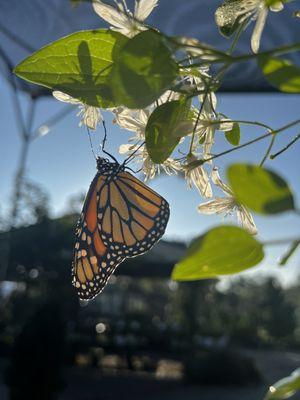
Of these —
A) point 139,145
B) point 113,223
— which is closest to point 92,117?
point 139,145

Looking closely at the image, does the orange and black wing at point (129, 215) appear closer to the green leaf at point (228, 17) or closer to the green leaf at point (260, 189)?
the green leaf at point (228, 17)

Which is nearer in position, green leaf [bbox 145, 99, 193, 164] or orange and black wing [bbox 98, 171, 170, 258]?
green leaf [bbox 145, 99, 193, 164]

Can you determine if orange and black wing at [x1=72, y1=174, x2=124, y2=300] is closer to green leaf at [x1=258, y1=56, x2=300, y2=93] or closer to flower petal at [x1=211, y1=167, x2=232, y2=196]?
flower petal at [x1=211, y1=167, x2=232, y2=196]

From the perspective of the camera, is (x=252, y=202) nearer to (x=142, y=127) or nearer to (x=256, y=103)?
(x=142, y=127)

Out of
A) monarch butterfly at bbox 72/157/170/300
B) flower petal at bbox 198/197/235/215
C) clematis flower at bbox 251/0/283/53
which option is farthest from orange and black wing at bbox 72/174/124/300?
clematis flower at bbox 251/0/283/53

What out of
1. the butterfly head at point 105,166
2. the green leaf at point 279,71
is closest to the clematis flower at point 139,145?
the green leaf at point 279,71

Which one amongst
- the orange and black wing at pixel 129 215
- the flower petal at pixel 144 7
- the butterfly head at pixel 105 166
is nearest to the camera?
the flower petal at pixel 144 7

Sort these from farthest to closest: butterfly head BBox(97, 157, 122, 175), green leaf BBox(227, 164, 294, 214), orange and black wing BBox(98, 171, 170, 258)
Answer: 1. butterfly head BBox(97, 157, 122, 175)
2. orange and black wing BBox(98, 171, 170, 258)
3. green leaf BBox(227, 164, 294, 214)
